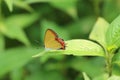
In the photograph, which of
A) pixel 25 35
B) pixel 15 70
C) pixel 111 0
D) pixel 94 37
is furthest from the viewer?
pixel 111 0

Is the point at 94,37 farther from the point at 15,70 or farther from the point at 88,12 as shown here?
the point at 88,12

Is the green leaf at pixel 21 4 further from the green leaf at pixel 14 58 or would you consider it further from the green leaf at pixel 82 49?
the green leaf at pixel 82 49

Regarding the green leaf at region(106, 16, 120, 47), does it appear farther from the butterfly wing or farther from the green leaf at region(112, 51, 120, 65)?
the butterfly wing

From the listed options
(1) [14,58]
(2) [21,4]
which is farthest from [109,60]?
(2) [21,4]

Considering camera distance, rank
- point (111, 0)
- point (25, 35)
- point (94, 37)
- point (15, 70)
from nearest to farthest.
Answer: point (94, 37), point (15, 70), point (25, 35), point (111, 0)

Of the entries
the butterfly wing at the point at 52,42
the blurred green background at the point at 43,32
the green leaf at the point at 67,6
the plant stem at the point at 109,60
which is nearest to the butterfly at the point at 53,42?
the butterfly wing at the point at 52,42

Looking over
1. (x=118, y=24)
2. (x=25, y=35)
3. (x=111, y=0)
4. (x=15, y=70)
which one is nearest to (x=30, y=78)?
(x=15, y=70)

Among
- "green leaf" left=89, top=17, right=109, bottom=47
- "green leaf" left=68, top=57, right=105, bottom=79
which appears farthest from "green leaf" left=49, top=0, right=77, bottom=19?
"green leaf" left=89, top=17, right=109, bottom=47

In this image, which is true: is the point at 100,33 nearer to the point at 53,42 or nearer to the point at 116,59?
the point at 116,59
